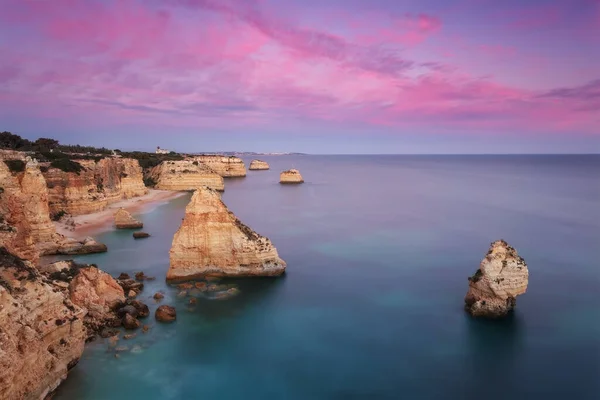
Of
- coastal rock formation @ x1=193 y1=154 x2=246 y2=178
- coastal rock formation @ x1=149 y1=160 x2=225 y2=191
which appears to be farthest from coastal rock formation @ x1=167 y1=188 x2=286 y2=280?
coastal rock formation @ x1=193 y1=154 x2=246 y2=178

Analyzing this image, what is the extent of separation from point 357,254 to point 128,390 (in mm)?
22478

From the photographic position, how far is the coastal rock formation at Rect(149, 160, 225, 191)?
242ft

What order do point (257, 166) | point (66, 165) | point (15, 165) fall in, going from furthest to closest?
point (257, 166) → point (66, 165) → point (15, 165)

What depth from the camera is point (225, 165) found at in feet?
359

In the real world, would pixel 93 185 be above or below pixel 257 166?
above

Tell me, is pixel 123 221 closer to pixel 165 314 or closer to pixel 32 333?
pixel 165 314

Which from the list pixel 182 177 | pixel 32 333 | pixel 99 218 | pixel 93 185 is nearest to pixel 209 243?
pixel 32 333

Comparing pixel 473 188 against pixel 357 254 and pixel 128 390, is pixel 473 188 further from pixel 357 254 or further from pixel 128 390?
pixel 128 390

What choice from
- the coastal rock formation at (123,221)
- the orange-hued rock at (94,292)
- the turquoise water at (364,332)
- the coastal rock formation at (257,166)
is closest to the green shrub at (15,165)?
the coastal rock formation at (123,221)

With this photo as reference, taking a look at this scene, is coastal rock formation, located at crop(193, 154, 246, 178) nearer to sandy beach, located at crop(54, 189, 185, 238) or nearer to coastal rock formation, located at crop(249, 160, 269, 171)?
coastal rock formation, located at crop(249, 160, 269, 171)

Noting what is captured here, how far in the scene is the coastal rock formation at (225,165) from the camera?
104787 millimetres

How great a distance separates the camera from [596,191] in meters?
77.6

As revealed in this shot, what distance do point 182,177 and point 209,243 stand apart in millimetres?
52647

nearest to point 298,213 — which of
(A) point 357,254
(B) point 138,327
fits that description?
(A) point 357,254
